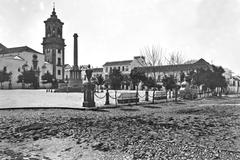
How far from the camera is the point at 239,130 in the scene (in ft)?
23.9

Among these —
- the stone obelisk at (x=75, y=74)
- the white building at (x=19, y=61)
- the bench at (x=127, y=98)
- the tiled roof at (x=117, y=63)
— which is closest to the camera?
the bench at (x=127, y=98)

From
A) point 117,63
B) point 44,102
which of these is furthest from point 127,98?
point 117,63

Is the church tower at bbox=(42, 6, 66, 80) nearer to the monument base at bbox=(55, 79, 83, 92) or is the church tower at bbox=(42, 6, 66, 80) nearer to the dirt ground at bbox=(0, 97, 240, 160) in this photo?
the monument base at bbox=(55, 79, 83, 92)

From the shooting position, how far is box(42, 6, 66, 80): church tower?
65875 mm

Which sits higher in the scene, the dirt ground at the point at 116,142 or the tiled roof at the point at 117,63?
the tiled roof at the point at 117,63

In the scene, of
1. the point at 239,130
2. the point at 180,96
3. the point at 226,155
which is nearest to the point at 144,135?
the point at 226,155

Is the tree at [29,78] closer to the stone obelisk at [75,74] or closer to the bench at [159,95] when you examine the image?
the stone obelisk at [75,74]

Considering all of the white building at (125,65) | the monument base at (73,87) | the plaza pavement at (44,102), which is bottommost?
the plaza pavement at (44,102)

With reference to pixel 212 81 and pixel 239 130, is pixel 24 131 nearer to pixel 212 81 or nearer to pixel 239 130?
pixel 239 130

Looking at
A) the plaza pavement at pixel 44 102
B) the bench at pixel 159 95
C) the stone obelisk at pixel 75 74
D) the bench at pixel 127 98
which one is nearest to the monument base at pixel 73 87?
the stone obelisk at pixel 75 74

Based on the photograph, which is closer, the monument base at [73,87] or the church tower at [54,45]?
the monument base at [73,87]

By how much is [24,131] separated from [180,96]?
2250 centimetres

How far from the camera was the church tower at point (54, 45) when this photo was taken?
216 ft

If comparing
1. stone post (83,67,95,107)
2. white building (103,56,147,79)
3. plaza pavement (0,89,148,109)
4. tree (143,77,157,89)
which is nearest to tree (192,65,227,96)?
tree (143,77,157,89)
